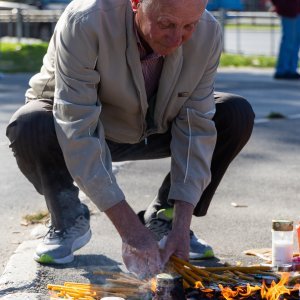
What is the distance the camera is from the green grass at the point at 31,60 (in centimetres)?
1490

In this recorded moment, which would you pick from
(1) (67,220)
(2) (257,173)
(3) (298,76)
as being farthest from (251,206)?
(3) (298,76)

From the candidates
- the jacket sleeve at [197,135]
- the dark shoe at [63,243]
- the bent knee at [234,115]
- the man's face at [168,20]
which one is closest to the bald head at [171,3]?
the man's face at [168,20]

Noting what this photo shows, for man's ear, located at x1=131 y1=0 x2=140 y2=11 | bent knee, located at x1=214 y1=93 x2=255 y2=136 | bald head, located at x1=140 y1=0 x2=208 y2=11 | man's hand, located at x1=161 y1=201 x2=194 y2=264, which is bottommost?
man's hand, located at x1=161 y1=201 x2=194 y2=264

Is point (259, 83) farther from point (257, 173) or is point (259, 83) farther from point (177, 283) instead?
point (177, 283)

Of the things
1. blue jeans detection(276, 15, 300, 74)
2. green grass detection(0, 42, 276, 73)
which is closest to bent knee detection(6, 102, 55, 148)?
blue jeans detection(276, 15, 300, 74)

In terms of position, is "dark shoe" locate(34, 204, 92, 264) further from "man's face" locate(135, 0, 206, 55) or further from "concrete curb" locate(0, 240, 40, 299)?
"man's face" locate(135, 0, 206, 55)

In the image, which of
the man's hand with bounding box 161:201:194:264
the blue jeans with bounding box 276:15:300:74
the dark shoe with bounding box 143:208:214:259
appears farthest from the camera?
the blue jeans with bounding box 276:15:300:74

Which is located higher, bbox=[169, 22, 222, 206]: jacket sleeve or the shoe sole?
bbox=[169, 22, 222, 206]: jacket sleeve

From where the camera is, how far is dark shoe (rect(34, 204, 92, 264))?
14.9ft

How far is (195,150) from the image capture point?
4.25 metres

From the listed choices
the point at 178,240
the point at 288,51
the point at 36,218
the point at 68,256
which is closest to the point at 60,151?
the point at 68,256

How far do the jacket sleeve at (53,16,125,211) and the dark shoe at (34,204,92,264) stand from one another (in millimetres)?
613

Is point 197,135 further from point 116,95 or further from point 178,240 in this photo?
point 178,240

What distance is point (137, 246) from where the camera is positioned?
12.4 feet
